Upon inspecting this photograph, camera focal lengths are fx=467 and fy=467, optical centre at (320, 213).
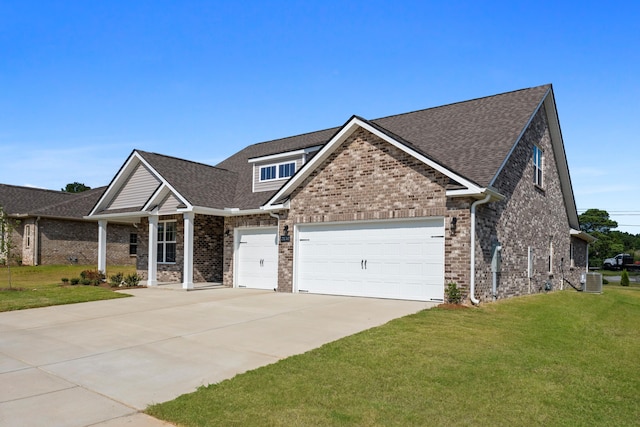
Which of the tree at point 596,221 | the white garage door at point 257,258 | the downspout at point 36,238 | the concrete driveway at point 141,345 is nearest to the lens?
the concrete driveway at point 141,345

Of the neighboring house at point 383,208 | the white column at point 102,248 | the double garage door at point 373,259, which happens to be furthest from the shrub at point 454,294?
the white column at point 102,248

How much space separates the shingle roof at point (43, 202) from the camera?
101 ft

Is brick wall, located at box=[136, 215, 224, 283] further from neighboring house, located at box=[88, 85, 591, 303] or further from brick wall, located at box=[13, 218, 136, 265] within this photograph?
brick wall, located at box=[13, 218, 136, 265]

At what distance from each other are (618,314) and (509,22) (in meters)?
8.96

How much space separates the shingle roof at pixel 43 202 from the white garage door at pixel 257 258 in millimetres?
17656

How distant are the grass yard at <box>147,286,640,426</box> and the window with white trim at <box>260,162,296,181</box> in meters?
10.7

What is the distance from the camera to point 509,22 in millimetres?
13203

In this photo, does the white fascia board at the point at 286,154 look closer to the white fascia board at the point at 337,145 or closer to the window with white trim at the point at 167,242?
the white fascia board at the point at 337,145

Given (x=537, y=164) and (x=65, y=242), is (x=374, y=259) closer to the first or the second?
(x=537, y=164)

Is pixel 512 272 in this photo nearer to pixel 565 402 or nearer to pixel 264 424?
pixel 565 402

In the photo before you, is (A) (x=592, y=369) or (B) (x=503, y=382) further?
(A) (x=592, y=369)

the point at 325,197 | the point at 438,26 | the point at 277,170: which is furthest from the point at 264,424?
the point at 277,170

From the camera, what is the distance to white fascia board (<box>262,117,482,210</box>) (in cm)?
1255

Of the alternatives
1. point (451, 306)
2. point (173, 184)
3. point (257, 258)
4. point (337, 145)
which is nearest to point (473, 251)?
point (451, 306)
